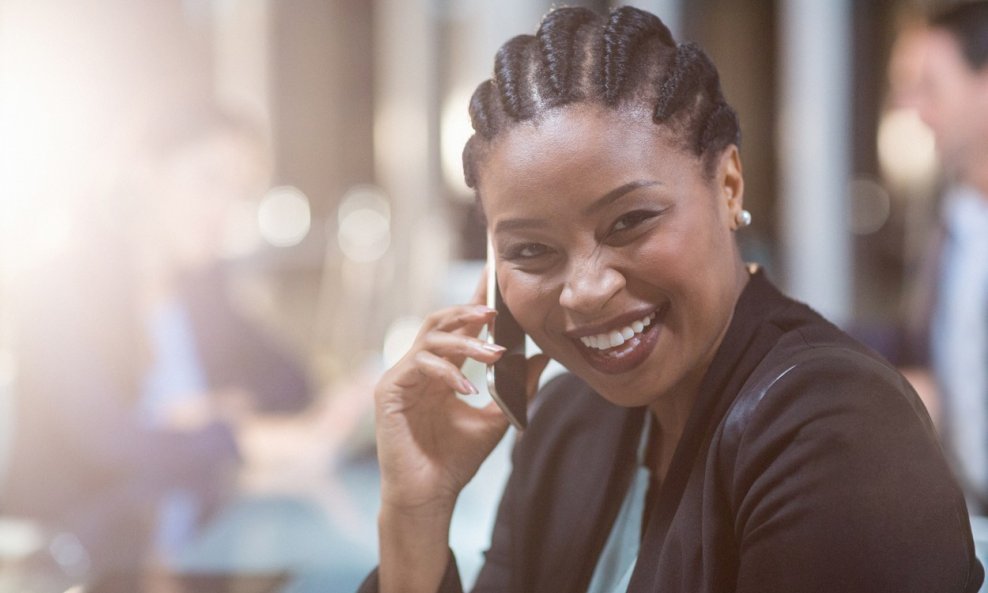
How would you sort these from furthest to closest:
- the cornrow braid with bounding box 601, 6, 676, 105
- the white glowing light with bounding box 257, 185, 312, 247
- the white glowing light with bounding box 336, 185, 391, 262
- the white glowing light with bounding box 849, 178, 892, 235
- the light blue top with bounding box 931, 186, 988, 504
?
the white glowing light with bounding box 257, 185, 312, 247, the white glowing light with bounding box 336, 185, 391, 262, the white glowing light with bounding box 849, 178, 892, 235, the light blue top with bounding box 931, 186, 988, 504, the cornrow braid with bounding box 601, 6, 676, 105

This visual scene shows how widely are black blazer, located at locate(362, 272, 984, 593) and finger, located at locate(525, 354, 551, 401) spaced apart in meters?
0.11

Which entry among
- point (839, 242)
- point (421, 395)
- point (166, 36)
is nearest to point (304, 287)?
point (166, 36)

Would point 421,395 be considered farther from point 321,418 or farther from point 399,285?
point 399,285

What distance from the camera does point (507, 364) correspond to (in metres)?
0.83

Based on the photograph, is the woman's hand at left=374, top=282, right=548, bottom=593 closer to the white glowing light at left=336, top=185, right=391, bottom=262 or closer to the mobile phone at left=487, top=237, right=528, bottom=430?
the mobile phone at left=487, top=237, right=528, bottom=430

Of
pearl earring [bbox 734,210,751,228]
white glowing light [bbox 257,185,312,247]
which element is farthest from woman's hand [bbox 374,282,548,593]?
white glowing light [bbox 257,185,312,247]

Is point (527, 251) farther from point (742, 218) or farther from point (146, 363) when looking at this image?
point (146, 363)

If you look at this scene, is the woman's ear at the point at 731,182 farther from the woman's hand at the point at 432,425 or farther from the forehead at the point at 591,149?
the woman's hand at the point at 432,425

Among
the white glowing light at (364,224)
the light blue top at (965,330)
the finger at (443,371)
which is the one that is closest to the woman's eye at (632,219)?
the finger at (443,371)

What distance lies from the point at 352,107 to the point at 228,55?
68 cm

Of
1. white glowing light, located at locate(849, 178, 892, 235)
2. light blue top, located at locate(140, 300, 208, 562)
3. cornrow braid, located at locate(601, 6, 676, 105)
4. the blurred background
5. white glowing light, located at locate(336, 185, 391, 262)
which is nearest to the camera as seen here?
cornrow braid, located at locate(601, 6, 676, 105)

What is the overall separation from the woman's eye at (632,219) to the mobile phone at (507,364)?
132 millimetres

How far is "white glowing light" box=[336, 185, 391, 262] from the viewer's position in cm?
387

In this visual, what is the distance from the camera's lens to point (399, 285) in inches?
120
